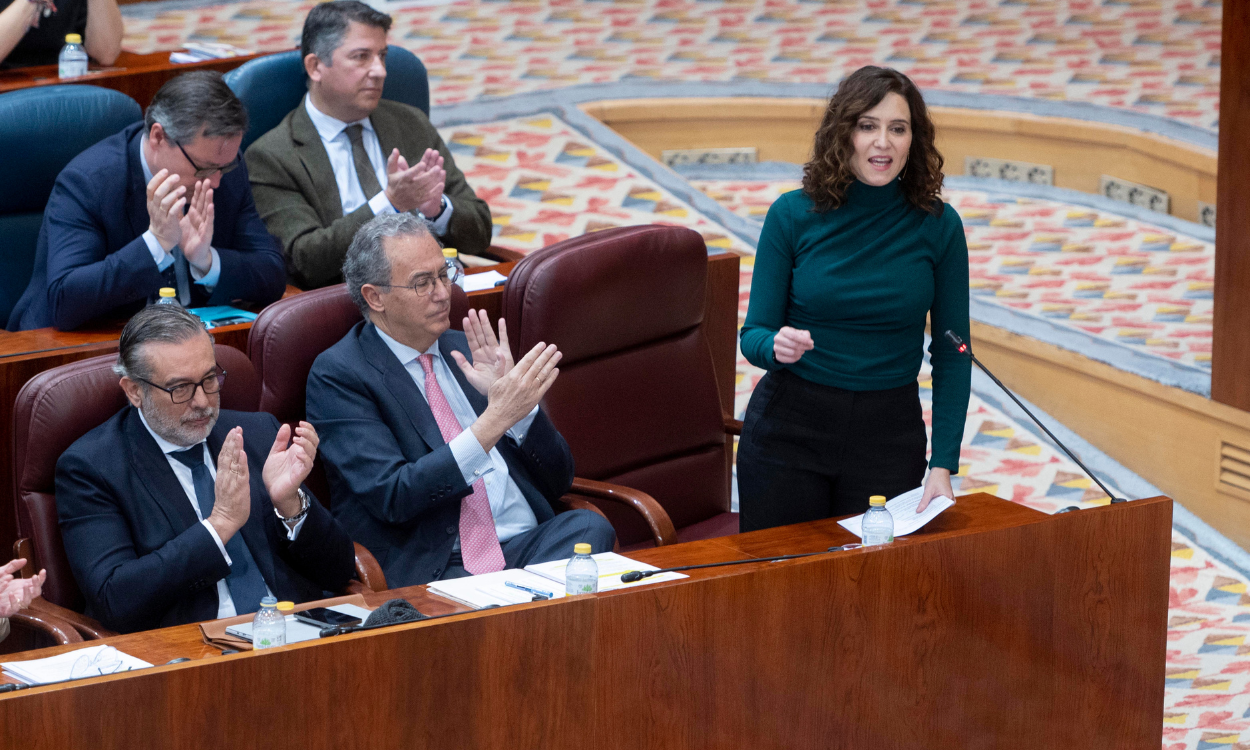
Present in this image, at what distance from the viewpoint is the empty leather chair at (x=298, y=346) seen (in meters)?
2.52

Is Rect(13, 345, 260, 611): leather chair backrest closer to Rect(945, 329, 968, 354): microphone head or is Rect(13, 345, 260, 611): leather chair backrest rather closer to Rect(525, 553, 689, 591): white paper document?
Rect(525, 553, 689, 591): white paper document

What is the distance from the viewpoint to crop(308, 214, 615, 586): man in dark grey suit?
236cm

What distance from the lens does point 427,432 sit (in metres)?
2.46

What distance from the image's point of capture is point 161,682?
157 cm

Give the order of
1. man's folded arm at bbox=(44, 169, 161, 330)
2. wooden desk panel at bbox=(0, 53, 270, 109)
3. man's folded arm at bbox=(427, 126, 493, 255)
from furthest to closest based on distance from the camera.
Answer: wooden desk panel at bbox=(0, 53, 270, 109), man's folded arm at bbox=(427, 126, 493, 255), man's folded arm at bbox=(44, 169, 161, 330)

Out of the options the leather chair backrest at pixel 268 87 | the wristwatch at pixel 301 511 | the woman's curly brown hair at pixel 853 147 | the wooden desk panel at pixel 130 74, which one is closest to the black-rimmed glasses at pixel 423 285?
the wristwatch at pixel 301 511

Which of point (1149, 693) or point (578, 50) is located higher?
point (578, 50)

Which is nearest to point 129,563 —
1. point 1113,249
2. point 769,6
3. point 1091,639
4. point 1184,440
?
point 1091,639

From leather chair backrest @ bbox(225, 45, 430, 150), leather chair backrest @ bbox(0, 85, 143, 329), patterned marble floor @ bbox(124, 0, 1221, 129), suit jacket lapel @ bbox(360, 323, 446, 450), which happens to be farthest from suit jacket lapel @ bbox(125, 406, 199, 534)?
patterned marble floor @ bbox(124, 0, 1221, 129)

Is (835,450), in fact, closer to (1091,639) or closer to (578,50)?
(1091,639)

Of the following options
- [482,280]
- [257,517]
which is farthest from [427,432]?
[482,280]

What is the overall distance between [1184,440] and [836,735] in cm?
241

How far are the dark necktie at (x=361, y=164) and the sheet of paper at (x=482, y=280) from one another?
0.42 m

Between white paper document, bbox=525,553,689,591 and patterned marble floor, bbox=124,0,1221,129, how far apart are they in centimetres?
417
